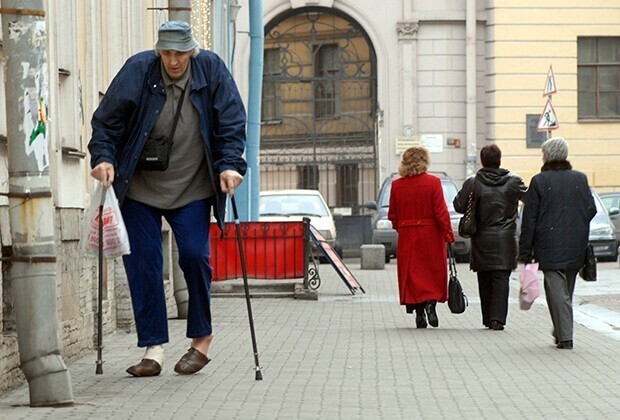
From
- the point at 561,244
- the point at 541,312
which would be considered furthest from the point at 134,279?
the point at 541,312

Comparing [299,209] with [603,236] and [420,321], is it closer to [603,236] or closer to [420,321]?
[603,236]

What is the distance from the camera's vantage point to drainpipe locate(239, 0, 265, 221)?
24797 mm

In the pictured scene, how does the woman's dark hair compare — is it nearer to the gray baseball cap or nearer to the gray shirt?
the gray shirt

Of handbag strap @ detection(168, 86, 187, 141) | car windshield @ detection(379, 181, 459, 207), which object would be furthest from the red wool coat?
car windshield @ detection(379, 181, 459, 207)

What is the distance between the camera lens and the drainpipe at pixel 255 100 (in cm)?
2480

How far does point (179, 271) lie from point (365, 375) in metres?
5.79

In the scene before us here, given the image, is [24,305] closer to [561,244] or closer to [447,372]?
[447,372]

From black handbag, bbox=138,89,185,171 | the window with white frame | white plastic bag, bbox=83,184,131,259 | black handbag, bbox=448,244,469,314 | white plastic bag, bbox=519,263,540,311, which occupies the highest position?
the window with white frame

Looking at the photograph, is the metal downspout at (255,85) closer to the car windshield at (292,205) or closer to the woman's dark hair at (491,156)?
the car windshield at (292,205)

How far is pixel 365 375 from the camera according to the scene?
9.84m

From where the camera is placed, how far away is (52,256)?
816 centimetres

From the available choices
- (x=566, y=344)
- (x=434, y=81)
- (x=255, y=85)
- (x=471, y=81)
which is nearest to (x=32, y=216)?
(x=566, y=344)

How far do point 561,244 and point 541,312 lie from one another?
4507 millimetres

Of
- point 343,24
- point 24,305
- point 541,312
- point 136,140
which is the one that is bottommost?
point 541,312
